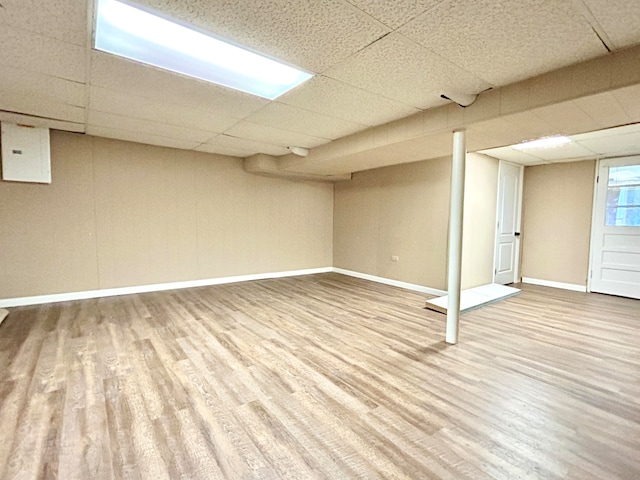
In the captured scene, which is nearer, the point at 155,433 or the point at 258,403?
the point at 155,433

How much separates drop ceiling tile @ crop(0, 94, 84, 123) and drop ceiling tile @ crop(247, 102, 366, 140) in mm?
1910

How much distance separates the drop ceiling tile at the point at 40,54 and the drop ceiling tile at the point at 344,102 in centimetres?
155

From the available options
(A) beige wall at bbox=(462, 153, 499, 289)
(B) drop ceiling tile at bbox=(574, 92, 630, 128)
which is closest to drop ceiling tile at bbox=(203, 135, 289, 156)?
(A) beige wall at bbox=(462, 153, 499, 289)

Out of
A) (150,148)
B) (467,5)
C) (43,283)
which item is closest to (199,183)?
(150,148)

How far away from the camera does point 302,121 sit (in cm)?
351

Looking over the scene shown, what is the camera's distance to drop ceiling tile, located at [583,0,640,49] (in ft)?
5.02

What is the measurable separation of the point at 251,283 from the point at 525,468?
4.93 meters

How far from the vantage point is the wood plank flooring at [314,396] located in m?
1.59

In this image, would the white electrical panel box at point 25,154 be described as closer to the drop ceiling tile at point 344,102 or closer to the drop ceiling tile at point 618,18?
the drop ceiling tile at point 344,102

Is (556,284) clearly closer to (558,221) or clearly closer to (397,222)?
(558,221)

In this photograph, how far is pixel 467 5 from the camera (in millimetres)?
1571

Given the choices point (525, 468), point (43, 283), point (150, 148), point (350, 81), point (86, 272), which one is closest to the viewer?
point (525, 468)

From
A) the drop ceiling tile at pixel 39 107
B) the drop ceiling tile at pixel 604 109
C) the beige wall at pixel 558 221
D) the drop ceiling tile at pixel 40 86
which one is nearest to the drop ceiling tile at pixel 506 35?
the drop ceiling tile at pixel 604 109

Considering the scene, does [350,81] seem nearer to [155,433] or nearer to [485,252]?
[155,433]
